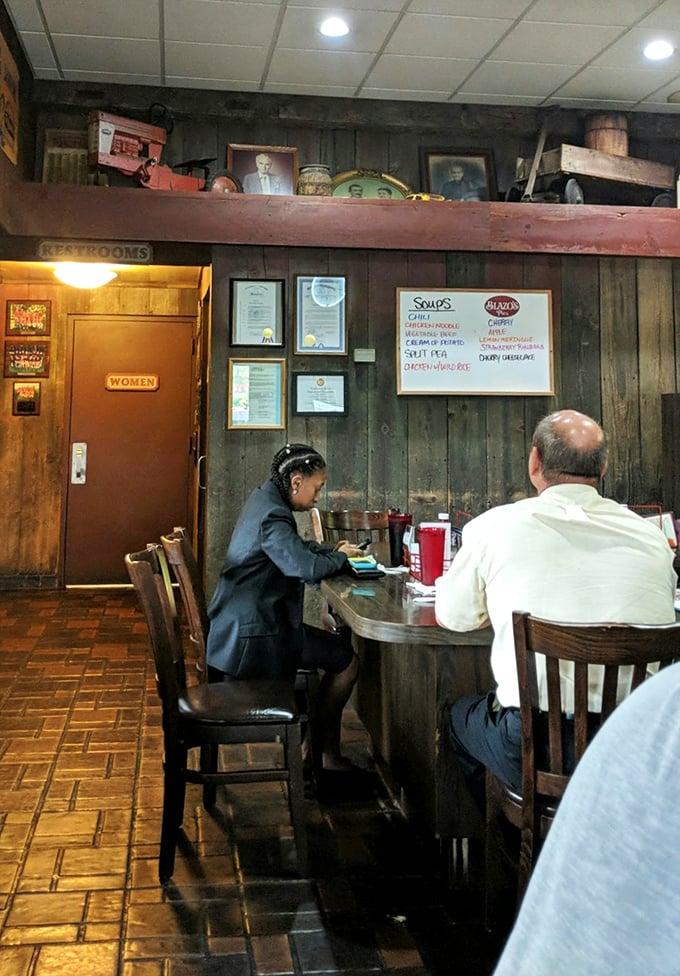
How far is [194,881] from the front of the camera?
220 cm

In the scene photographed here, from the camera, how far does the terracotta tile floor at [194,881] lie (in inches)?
72.9

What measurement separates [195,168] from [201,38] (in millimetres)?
782

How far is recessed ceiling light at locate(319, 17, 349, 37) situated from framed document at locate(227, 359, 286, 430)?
5.81 feet

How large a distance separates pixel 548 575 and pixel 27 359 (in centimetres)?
623

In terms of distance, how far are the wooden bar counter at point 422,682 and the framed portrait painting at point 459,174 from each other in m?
3.23

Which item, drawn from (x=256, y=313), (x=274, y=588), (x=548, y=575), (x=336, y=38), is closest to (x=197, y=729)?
(x=274, y=588)

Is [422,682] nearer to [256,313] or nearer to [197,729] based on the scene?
[197,729]

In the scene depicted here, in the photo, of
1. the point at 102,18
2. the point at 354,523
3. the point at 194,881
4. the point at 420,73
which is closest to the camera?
the point at 194,881

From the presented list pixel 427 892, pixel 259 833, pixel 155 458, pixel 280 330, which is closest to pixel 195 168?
pixel 280 330

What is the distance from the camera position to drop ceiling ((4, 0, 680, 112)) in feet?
13.0

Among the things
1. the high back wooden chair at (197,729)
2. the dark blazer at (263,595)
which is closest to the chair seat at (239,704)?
the high back wooden chair at (197,729)

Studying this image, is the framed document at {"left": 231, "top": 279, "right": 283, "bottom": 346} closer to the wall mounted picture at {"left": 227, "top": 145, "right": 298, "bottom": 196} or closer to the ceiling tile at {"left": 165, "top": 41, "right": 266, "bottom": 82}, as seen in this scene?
the wall mounted picture at {"left": 227, "top": 145, "right": 298, "bottom": 196}

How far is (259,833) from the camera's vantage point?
98.9 inches

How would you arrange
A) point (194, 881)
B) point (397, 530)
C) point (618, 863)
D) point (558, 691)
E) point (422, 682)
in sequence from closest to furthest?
point (618, 863)
point (558, 691)
point (194, 881)
point (422, 682)
point (397, 530)
